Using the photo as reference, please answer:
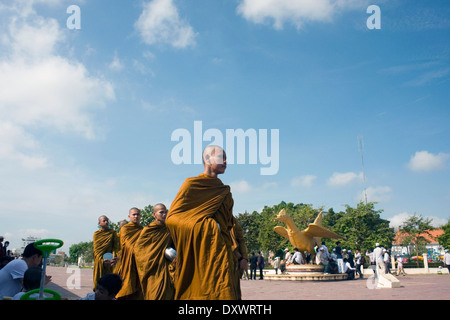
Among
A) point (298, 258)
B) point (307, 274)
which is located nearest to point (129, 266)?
point (307, 274)

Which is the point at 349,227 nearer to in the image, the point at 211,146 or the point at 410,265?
the point at 410,265

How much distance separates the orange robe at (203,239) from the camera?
3525 mm

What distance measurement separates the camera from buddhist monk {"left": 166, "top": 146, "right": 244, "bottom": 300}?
3533 millimetres

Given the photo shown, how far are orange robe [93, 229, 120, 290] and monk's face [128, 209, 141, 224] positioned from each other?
181 centimetres

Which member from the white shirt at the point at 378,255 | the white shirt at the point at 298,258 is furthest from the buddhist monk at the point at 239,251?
the white shirt at the point at 298,258

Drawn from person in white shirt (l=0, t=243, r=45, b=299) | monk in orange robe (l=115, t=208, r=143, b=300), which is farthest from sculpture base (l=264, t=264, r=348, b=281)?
person in white shirt (l=0, t=243, r=45, b=299)

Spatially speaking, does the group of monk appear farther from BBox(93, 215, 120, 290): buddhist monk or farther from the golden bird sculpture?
the golden bird sculpture

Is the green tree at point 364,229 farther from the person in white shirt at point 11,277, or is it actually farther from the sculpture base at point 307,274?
the person in white shirt at point 11,277

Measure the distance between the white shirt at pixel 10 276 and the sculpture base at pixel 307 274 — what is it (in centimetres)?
1693

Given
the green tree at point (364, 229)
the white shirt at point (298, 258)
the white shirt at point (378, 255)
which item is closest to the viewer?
the white shirt at point (378, 255)

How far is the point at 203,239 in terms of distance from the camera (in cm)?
367

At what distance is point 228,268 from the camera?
3533mm
